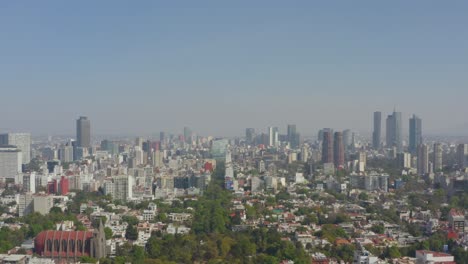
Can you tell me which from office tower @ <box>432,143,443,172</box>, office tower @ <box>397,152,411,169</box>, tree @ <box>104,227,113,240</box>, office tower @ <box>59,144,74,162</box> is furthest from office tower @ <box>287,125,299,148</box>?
tree @ <box>104,227,113,240</box>

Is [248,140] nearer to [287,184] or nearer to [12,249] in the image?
[287,184]

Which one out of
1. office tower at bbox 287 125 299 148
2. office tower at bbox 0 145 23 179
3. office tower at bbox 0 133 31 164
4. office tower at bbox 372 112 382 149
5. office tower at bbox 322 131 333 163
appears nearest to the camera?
office tower at bbox 0 145 23 179

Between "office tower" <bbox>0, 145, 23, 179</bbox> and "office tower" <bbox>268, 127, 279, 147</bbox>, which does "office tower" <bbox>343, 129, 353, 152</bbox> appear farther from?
"office tower" <bbox>0, 145, 23, 179</bbox>

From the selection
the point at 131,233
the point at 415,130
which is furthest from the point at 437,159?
the point at 131,233

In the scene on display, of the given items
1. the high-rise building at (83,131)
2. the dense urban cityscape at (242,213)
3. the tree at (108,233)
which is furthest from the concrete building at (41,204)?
the high-rise building at (83,131)

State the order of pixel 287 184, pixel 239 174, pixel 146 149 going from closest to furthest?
pixel 287 184 → pixel 239 174 → pixel 146 149

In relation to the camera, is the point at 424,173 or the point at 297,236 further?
the point at 424,173

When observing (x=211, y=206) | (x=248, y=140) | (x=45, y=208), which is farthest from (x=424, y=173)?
(x=248, y=140)
